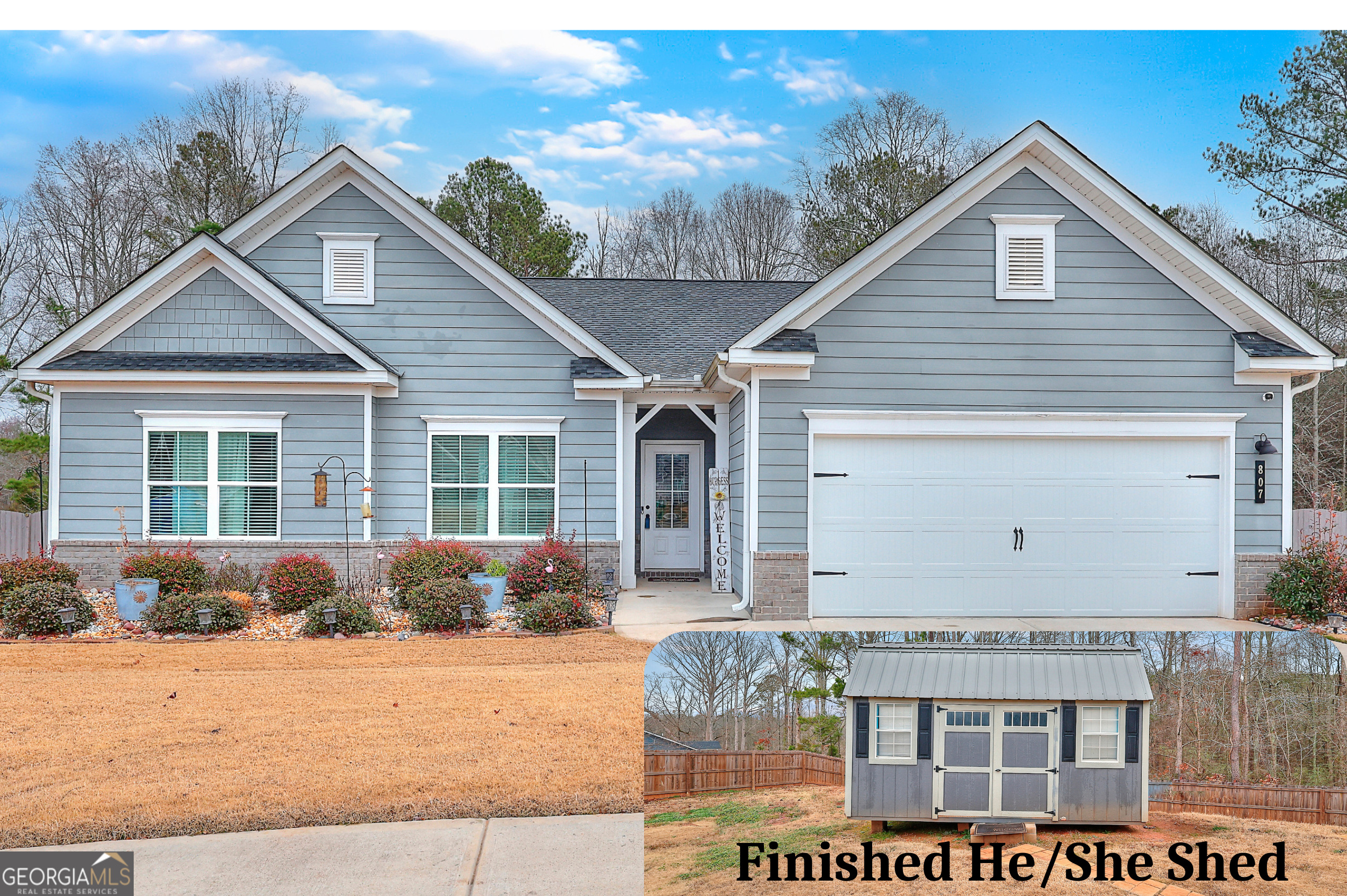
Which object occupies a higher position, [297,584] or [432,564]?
[432,564]

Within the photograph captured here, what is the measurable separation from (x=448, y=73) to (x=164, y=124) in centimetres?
896

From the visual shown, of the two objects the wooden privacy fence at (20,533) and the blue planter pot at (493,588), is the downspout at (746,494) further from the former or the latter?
the wooden privacy fence at (20,533)

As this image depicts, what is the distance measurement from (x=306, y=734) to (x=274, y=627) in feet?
14.1

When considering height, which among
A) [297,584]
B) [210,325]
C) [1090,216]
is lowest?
[297,584]

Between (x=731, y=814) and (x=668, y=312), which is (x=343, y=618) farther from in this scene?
(x=731, y=814)

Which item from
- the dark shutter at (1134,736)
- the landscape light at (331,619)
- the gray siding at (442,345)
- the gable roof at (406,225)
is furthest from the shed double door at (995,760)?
the gray siding at (442,345)

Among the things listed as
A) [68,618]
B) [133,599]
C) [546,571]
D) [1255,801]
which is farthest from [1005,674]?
[133,599]

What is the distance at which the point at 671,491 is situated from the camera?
48.1 ft

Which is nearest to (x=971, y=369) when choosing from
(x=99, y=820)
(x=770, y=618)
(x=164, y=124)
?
(x=770, y=618)

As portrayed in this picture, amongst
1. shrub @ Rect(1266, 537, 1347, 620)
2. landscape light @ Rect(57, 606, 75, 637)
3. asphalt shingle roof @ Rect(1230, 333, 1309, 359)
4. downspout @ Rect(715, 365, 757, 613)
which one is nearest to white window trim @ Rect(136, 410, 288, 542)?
landscape light @ Rect(57, 606, 75, 637)

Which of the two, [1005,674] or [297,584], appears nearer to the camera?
[1005,674]

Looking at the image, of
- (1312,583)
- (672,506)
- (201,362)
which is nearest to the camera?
(1312,583)

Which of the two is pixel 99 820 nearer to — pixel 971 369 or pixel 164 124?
pixel 971 369

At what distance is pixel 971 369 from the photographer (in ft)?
33.6
